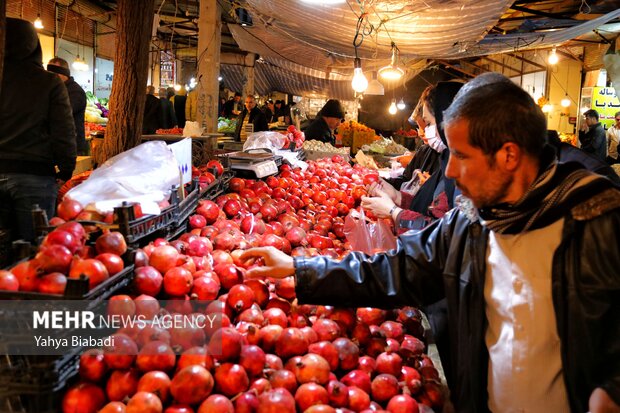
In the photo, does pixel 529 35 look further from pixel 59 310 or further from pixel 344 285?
pixel 59 310

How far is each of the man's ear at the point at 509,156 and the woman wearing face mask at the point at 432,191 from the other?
5.35ft

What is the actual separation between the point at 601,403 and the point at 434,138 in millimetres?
2550

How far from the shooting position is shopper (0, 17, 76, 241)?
3.82 metres

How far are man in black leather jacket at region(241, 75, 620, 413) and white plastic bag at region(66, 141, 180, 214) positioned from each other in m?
1.58

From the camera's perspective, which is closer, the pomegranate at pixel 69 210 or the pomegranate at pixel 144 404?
the pomegranate at pixel 144 404

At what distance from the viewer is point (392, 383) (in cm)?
192

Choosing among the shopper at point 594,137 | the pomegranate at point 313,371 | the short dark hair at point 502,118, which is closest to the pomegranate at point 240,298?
the pomegranate at point 313,371

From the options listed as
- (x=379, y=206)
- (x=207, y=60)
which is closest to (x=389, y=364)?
(x=379, y=206)

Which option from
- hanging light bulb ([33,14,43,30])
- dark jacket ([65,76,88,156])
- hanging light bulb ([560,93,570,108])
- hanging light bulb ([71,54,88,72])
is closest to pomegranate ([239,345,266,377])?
dark jacket ([65,76,88,156])

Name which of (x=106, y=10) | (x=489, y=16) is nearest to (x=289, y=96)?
(x=106, y=10)

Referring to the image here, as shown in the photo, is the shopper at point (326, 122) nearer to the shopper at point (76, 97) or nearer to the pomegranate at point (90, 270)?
the shopper at point (76, 97)

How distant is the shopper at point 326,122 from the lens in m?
9.93

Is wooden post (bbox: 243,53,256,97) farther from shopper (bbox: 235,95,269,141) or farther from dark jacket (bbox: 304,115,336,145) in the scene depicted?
dark jacket (bbox: 304,115,336,145)

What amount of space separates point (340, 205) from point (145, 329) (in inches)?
126
